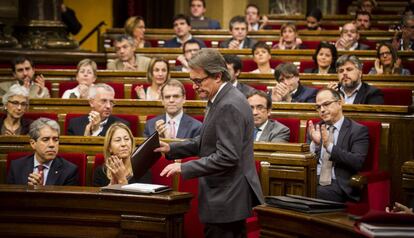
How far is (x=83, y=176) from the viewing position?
17.6 ft

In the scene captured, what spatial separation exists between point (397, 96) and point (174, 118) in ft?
6.08

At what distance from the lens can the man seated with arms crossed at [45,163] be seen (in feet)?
17.3

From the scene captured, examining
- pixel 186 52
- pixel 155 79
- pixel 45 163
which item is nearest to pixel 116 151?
pixel 45 163

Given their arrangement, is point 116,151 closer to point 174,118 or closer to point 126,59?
point 174,118

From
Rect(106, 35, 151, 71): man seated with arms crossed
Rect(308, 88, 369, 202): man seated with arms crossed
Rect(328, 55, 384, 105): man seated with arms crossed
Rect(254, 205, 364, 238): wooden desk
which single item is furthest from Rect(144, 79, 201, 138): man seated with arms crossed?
Rect(106, 35, 151, 71): man seated with arms crossed

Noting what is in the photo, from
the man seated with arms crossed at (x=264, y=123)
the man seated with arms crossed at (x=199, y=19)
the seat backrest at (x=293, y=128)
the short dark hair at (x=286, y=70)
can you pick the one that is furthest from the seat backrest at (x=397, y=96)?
the man seated with arms crossed at (x=199, y=19)

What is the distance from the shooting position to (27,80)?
7.97 meters

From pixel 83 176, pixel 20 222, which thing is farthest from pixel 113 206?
pixel 83 176

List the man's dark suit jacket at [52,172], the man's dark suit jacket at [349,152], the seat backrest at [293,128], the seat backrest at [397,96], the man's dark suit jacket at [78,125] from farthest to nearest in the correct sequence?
1. the seat backrest at [397,96]
2. the man's dark suit jacket at [78,125]
3. the seat backrest at [293,128]
4. the man's dark suit jacket at [349,152]
5. the man's dark suit jacket at [52,172]

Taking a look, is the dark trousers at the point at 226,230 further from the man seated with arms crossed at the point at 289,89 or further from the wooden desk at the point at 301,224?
the man seated with arms crossed at the point at 289,89

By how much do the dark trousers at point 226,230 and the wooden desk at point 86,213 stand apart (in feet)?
0.44

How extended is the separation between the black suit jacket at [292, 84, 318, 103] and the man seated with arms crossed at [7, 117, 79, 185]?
7.54 feet

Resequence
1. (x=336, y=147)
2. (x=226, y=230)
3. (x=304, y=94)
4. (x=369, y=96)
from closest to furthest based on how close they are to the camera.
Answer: (x=226, y=230) → (x=336, y=147) → (x=369, y=96) → (x=304, y=94)

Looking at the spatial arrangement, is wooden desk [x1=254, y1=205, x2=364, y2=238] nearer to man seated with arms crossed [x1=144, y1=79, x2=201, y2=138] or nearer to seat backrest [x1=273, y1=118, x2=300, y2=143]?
seat backrest [x1=273, y1=118, x2=300, y2=143]
